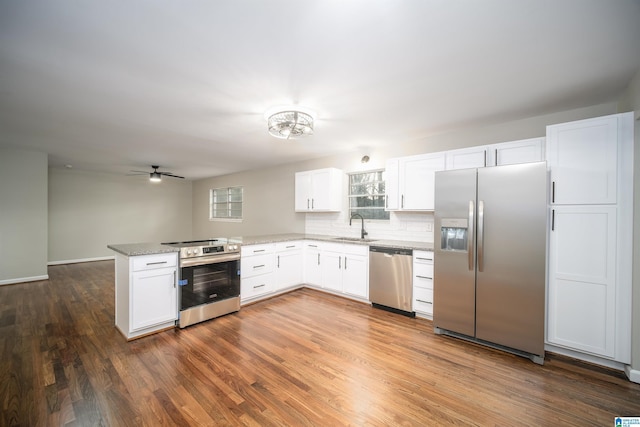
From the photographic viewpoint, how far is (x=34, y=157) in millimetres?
4926

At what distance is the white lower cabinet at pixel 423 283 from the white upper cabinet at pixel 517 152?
1.34 meters

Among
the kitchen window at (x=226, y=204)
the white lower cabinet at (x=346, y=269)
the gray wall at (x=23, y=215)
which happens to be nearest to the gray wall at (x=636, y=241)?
the white lower cabinet at (x=346, y=269)

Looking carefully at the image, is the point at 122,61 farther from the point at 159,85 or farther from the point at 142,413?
the point at 142,413

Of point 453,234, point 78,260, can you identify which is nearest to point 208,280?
point 453,234

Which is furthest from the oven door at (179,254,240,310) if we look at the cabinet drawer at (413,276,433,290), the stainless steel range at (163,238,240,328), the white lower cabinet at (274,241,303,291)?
the cabinet drawer at (413,276,433,290)

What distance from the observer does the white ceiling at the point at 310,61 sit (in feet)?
4.86

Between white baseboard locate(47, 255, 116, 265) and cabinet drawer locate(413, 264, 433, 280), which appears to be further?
white baseboard locate(47, 255, 116, 265)

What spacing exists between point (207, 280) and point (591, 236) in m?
4.04

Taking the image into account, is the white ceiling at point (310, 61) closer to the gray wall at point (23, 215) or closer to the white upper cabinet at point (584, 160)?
the white upper cabinet at point (584, 160)

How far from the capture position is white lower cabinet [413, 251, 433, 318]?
3.20m

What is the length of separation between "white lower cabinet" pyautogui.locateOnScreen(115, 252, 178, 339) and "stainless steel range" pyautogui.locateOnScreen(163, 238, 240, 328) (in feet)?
0.34

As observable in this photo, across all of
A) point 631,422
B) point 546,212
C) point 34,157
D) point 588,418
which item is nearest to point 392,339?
point 588,418

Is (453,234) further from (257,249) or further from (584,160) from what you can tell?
(257,249)

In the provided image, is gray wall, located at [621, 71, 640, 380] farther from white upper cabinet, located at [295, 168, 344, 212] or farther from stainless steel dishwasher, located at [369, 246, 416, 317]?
white upper cabinet, located at [295, 168, 344, 212]
